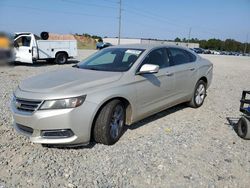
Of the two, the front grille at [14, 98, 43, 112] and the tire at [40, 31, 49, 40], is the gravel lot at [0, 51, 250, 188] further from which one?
the tire at [40, 31, 49, 40]

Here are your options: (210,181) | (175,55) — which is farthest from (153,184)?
(175,55)

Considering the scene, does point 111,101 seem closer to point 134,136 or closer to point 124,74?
point 124,74

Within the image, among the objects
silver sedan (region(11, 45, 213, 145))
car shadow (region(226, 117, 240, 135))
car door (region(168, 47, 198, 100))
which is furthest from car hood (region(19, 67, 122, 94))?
car shadow (region(226, 117, 240, 135))

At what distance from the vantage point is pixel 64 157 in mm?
3561

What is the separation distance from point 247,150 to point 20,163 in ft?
11.0

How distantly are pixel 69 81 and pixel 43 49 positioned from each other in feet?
39.5

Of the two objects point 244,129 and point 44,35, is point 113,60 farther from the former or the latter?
point 44,35

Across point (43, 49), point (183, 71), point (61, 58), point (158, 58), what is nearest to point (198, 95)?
point (183, 71)

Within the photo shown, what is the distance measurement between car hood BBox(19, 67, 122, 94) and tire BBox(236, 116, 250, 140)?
2.33 metres

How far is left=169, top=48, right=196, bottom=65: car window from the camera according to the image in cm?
540

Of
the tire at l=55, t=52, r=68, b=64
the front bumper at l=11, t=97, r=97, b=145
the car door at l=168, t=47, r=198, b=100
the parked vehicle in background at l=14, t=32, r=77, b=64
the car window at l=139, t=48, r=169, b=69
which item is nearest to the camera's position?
the front bumper at l=11, t=97, r=97, b=145

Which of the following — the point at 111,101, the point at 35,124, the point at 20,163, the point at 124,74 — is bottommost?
the point at 20,163

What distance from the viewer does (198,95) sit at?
20.6ft

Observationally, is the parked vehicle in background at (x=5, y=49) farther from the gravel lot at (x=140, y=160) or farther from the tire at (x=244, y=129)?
the tire at (x=244, y=129)
